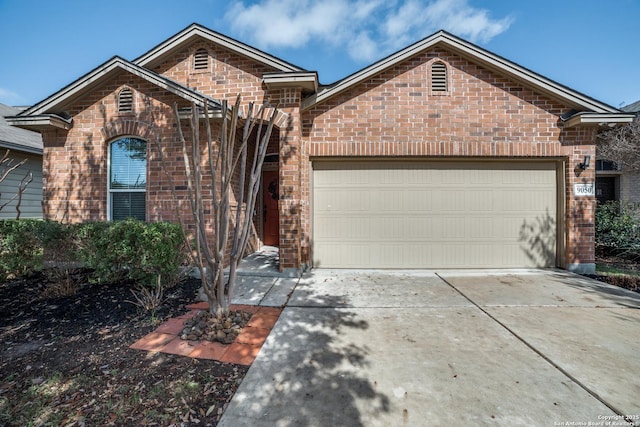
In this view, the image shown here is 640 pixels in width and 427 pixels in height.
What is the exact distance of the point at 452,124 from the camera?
5.79 metres

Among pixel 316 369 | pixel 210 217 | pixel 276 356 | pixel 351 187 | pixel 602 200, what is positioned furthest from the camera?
pixel 602 200

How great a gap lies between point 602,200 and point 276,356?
493 inches

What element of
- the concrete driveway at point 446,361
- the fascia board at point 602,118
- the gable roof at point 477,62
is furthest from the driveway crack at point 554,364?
the gable roof at point 477,62

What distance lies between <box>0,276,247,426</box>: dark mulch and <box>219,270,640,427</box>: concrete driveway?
1.12 ft

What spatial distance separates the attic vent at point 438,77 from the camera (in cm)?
588

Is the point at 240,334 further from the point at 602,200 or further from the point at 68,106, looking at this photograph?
the point at 602,200

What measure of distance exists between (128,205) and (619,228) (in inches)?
449

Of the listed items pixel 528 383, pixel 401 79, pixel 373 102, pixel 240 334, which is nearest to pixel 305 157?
pixel 373 102

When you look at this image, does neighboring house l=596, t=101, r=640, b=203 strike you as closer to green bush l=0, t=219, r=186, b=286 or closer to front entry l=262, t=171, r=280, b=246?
front entry l=262, t=171, r=280, b=246

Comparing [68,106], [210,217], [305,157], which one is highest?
[68,106]

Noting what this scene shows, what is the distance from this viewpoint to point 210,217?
5262mm

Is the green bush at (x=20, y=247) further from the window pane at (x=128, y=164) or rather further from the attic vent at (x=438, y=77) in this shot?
the attic vent at (x=438, y=77)

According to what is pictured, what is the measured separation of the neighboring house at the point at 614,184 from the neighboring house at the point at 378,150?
5432 millimetres

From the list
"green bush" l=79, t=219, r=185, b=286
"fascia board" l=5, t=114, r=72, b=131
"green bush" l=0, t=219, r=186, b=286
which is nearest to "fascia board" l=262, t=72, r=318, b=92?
"green bush" l=0, t=219, r=186, b=286
